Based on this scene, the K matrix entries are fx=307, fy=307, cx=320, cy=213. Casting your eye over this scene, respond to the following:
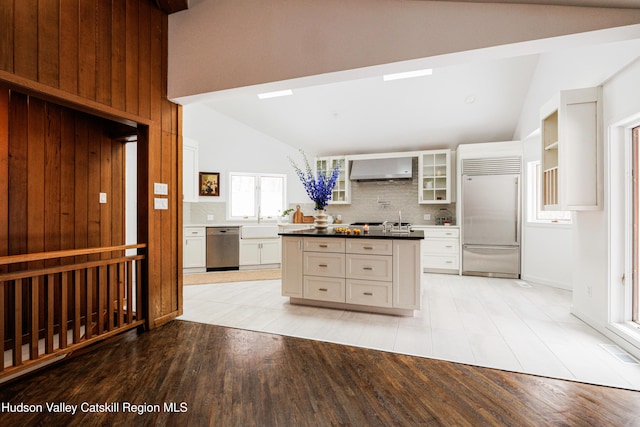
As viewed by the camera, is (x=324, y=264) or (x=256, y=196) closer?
(x=324, y=264)

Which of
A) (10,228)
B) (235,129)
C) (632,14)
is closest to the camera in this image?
(632,14)

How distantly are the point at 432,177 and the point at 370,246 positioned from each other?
3.29 metres

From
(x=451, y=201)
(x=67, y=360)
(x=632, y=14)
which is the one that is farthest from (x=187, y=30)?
(x=451, y=201)

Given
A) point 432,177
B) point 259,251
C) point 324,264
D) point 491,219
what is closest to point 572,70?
point 491,219

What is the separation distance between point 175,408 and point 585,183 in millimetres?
3765

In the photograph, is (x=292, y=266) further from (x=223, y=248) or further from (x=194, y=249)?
(x=194, y=249)

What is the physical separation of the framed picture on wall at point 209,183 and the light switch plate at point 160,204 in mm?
3095

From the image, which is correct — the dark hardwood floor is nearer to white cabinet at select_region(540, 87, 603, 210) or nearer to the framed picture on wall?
white cabinet at select_region(540, 87, 603, 210)

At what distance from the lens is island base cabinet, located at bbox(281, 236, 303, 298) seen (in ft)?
11.7

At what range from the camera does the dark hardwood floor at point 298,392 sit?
5.37 ft

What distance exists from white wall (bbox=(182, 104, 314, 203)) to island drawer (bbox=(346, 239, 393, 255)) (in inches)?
142

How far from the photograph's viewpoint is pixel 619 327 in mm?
2562

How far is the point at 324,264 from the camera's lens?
346 cm

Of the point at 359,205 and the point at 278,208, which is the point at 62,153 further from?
the point at 359,205
